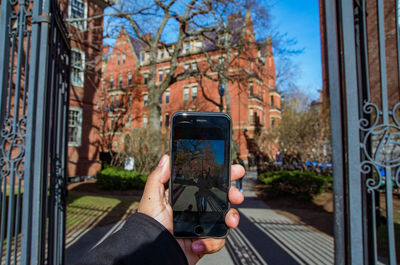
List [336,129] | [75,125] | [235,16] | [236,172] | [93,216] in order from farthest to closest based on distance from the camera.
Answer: [75,125] < [235,16] < [93,216] < [336,129] < [236,172]

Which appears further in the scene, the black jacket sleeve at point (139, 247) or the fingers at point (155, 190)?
the fingers at point (155, 190)

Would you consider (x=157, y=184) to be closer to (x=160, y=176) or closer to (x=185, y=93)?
(x=160, y=176)

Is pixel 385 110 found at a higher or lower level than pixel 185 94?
lower

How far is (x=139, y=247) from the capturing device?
1209mm

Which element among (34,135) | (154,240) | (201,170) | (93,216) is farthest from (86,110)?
(154,240)

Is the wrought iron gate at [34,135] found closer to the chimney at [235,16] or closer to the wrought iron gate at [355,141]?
the wrought iron gate at [355,141]

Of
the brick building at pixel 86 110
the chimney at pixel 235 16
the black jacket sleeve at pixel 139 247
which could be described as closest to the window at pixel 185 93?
the brick building at pixel 86 110

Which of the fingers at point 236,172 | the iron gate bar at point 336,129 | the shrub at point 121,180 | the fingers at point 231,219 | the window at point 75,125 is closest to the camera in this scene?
the fingers at point 231,219

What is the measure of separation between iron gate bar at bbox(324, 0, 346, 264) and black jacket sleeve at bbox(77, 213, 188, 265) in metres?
1.81

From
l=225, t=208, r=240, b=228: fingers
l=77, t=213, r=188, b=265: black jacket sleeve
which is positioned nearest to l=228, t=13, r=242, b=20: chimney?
l=225, t=208, r=240, b=228: fingers

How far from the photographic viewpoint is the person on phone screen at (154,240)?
1154mm

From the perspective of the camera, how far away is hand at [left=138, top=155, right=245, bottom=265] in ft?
5.16

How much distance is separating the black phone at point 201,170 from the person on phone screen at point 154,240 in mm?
67

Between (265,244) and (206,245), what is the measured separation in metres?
5.09
